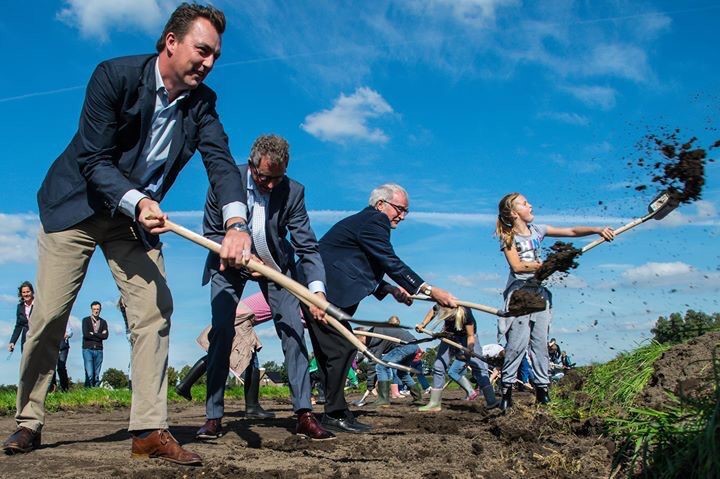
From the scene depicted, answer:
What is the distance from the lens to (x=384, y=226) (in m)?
6.52

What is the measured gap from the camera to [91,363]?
15086 millimetres

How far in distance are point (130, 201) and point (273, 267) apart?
1.90 m

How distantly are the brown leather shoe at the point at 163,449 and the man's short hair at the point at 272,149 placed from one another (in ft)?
7.11

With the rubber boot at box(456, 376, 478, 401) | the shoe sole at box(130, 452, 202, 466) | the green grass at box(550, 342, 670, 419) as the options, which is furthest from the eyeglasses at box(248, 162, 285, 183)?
the rubber boot at box(456, 376, 478, 401)

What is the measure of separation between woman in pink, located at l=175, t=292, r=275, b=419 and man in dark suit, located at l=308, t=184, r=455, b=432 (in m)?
1.68

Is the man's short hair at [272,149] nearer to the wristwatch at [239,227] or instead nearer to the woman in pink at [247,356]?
the wristwatch at [239,227]

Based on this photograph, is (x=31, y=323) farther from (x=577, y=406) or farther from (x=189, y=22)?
(x=577, y=406)

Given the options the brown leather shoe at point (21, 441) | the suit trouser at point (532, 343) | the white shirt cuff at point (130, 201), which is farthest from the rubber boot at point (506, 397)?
the white shirt cuff at point (130, 201)

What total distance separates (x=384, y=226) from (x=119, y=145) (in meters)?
2.78

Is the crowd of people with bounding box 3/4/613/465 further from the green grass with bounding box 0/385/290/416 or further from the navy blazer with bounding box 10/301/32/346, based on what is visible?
the navy blazer with bounding box 10/301/32/346

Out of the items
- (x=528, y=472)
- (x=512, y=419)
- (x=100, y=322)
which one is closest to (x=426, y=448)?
(x=512, y=419)

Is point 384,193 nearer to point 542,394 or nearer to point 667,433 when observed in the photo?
point 542,394

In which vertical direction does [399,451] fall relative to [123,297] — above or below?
below

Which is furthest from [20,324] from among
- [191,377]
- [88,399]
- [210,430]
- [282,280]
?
[282,280]
